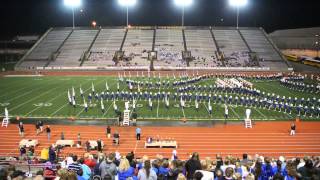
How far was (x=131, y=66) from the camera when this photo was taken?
2040 inches

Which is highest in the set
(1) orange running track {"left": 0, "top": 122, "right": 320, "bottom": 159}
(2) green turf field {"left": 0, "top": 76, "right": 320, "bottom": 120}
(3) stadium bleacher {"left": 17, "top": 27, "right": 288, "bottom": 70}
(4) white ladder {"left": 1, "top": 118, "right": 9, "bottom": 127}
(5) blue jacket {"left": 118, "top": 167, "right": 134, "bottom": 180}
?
(3) stadium bleacher {"left": 17, "top": 27, "right": 288, "bottom": 70}

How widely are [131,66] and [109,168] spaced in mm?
44236

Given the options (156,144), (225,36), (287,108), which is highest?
(225,36)

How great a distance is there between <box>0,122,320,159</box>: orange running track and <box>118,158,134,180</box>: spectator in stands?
7.77 meters

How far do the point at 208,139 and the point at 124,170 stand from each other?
1052 centimetres

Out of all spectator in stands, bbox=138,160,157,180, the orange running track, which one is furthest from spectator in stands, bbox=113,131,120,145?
spectator in stands, bbox=138,160,157,180

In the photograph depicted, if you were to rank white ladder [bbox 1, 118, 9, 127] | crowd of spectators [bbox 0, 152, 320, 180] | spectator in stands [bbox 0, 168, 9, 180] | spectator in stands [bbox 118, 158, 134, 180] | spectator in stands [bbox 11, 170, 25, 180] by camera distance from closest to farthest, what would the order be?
spectator in stands [bbox 11, 170, 25, 180] → crowd of spectators [bbox 0, 152, 320, 180] → spectator in stands [bbox 0, 168, 9, 180] → spectator in stands [bbox 118, 158, 134, 180] → white ladder [bbox 1, 118, 9, 127]

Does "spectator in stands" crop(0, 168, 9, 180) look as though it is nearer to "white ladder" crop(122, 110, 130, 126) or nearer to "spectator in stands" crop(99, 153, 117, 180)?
"spectator in stands" crop(99, 153, 117, 180)

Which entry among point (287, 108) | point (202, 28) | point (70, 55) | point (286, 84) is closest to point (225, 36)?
point (202, 28)

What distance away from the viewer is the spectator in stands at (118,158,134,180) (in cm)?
734

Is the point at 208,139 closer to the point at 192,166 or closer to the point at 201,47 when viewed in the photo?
the point at 192,166

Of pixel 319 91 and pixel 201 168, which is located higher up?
pixel 319 91

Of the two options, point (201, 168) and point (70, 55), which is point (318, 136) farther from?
point (70, 55)

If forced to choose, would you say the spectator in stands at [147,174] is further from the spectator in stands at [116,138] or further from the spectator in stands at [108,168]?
the spectator in stands at [116,138]
